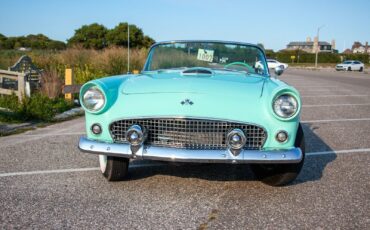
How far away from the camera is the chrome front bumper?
290cm

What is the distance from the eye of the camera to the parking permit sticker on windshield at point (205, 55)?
182 inches

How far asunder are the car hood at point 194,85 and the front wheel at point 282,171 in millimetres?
538

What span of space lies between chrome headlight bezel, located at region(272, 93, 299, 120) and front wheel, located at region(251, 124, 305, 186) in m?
0.27

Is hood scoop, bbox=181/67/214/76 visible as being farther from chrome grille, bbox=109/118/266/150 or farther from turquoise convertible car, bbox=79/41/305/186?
chrome grille, bbox=109/118/266/150

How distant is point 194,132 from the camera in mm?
3041

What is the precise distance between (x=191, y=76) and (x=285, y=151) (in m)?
1.15

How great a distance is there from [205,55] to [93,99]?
1.81 metres

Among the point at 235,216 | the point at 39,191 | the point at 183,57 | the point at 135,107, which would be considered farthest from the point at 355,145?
the point at 39,191

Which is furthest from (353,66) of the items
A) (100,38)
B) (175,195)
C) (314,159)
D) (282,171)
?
(175,195)

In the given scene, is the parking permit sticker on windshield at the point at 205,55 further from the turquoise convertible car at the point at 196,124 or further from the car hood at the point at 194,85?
the turquoise convertible car at the point at 196,124

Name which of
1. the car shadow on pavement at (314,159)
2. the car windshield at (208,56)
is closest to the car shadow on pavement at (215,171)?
the car shadow on pavement at (314,159)

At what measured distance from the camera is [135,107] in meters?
3.13

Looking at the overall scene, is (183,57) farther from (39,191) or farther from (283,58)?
(283,58)

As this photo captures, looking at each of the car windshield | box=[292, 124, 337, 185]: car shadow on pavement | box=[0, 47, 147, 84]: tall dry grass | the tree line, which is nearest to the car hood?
the car windshield
